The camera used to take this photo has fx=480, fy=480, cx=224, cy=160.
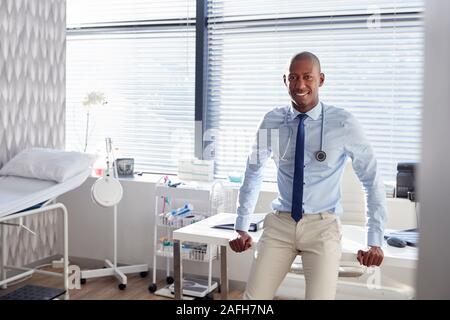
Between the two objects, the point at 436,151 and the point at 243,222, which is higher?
the point at 436,151

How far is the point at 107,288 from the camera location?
10.8 ft

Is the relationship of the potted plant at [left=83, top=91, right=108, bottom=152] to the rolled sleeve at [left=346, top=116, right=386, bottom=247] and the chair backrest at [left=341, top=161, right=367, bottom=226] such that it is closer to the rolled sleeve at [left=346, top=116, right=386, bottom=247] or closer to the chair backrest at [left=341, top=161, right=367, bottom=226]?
the chair backrest at [left=341, top=161, right=367, bottom=226]

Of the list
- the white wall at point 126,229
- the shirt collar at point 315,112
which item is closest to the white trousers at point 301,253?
the shirt collar at point 315,112

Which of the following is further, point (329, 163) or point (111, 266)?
point (111, 266)

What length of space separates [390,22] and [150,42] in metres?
1.79

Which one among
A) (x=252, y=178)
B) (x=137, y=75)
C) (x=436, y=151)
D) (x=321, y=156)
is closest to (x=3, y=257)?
(x=137, y=75)

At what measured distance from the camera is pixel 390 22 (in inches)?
123

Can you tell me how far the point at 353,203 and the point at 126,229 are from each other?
1.84m

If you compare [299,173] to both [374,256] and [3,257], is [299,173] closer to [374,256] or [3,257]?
[374,256]

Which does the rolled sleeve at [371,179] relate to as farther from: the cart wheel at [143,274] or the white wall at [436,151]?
the cart wheel at [143,274]

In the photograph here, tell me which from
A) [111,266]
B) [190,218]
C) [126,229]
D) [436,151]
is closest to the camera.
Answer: [436,151]
